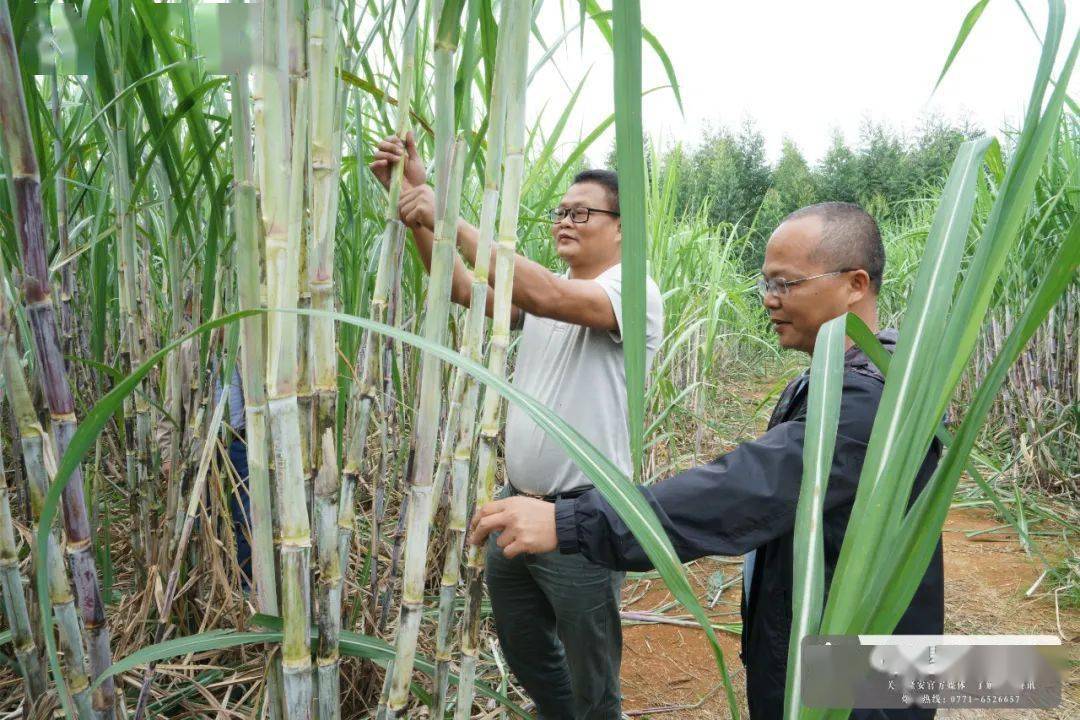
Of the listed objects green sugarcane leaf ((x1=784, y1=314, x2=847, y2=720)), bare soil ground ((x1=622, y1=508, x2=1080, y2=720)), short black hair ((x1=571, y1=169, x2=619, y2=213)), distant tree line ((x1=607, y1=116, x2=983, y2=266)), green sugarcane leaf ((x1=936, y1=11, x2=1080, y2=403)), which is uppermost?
distant tree line ((x1=607, y1=116, x2=983, y2=266))

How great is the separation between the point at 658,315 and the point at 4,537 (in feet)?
4.28

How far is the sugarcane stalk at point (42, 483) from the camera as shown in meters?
0.55

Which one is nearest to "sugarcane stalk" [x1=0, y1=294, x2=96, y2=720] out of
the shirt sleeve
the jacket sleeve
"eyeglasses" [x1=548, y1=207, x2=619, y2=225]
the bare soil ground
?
the jacket sleeve

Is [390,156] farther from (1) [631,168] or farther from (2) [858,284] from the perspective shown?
(2) [858,284]

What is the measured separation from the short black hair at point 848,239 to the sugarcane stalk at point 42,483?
3.54 ft

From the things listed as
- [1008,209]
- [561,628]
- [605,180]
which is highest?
[605,180]

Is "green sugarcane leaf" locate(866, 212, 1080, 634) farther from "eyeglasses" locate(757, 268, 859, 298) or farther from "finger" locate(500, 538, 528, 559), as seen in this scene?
"eyeglasses" locate(757, 268, 859, 298)

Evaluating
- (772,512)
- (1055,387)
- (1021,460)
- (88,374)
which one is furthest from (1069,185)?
(88,374)

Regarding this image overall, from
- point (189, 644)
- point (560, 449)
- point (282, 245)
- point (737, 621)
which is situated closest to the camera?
point (282, 245)

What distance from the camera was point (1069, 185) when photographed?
2.38 m

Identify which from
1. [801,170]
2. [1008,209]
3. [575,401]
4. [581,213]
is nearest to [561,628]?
[575,401]

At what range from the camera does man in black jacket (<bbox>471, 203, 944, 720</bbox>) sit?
921 mm

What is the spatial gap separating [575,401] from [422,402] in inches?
35.9

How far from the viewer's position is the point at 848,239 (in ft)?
3.77
